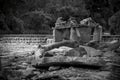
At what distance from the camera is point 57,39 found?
48.6 feet

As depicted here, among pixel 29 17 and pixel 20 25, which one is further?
pixel 29 17

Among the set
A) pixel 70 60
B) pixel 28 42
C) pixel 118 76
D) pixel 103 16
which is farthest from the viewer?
pixel 103 16

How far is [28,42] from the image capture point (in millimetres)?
20594

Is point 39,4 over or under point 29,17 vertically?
over

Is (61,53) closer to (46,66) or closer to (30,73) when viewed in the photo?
(46,66)

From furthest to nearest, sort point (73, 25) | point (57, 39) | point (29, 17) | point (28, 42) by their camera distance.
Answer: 1. point (29, 17)
2. point (28, 42)
3. point (57, 39)
4. point (73, 25)

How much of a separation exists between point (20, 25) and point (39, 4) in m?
15.6

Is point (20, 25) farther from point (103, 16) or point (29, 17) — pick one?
point (103, 16)

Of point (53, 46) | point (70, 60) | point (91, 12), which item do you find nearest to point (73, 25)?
point (53, 46)

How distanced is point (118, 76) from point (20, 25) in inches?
1004

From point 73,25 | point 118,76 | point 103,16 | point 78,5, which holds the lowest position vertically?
point 118,76

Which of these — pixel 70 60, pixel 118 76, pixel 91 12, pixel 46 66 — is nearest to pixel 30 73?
pixel 46 66

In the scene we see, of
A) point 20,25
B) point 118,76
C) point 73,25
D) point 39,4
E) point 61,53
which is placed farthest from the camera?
point 39,4

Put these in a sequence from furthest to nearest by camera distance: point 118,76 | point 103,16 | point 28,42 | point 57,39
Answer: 1. point 103,16
2. point 28,42
3. point 57,39
4. point 118,76
